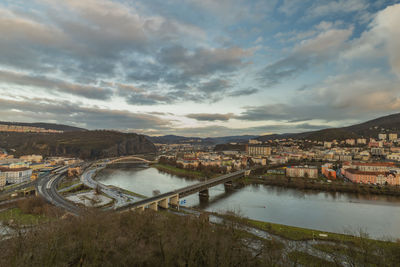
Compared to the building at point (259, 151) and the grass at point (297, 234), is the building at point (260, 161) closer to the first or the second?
the building at point (259, 151)

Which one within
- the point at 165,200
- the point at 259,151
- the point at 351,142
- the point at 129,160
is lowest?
the point at 129,160

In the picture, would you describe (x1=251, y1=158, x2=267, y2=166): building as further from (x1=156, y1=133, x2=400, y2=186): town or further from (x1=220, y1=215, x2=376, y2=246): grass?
(x1=220, y1=215, x2=376, y2=246): grass

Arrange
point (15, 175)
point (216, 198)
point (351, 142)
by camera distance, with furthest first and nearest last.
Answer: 1. point (351, 142)
2. point (15, 175)
3. point (216, 198)

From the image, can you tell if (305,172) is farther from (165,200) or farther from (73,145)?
(73,145)

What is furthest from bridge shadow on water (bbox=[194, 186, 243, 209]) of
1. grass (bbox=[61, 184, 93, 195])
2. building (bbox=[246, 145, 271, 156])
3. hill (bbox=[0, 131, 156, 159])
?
hill (bbox=[0, 131, 156, 159])

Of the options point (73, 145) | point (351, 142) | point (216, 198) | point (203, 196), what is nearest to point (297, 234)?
point (216, 198)

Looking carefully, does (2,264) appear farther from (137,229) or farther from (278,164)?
(278,164)

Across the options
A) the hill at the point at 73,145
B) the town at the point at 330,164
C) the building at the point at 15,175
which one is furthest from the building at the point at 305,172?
the hill at the point at 73,145
